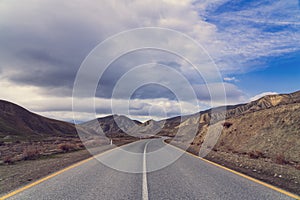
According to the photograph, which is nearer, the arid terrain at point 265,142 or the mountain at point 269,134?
the arid terrain at point 265,142

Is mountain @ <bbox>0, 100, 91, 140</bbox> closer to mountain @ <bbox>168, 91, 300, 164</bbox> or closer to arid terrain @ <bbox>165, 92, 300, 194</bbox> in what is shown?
mountain @ <bbox>168, 91, 300, 164</bbox>

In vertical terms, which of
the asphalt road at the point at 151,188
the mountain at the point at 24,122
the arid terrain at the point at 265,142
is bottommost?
the asphalt road at the point at 151,188

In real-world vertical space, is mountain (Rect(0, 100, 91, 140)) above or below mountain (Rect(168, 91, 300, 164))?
above

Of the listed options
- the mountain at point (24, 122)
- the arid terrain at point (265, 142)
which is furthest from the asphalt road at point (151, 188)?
the mountain at point (24, 122)

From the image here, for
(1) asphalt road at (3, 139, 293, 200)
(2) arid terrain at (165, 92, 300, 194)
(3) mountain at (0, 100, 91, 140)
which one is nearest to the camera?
(1) asphalt road at (3, 139, 293, 200)

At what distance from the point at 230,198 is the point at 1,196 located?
17.6 feet

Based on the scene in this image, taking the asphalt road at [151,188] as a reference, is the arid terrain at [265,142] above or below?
above

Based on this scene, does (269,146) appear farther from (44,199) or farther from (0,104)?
(0,104)

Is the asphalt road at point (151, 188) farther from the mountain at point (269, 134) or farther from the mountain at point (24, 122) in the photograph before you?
the mountain at point (24, 122)

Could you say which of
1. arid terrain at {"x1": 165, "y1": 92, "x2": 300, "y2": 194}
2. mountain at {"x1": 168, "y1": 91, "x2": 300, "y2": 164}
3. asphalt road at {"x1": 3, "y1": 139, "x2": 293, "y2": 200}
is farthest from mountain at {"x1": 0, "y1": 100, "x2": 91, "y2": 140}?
asphalt road at {"x1": 3, "y1": 139, "x2": 293, "y2": 200}

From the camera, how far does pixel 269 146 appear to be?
19.3 m

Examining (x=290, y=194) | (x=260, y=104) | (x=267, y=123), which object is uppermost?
(x=260, y=104)

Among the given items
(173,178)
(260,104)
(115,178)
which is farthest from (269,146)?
(260,104)

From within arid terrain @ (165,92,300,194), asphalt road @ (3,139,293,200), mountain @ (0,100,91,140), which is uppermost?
mountain @ (0,100,91,140)
